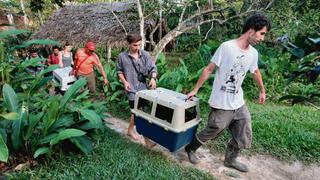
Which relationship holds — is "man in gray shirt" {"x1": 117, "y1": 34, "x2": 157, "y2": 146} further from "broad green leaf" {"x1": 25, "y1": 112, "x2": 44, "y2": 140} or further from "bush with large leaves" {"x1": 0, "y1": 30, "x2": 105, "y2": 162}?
"broad green leaf" {"x1": 25, "y1": 112, "x2": 44, "y2": 140}

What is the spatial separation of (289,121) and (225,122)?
8.50 ft

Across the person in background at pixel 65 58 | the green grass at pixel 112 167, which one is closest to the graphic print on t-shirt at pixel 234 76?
the green grass at pixel 112 167

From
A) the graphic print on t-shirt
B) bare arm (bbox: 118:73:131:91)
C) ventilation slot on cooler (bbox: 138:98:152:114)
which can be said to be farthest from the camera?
bare arm (bbox: 118:73:131:91)

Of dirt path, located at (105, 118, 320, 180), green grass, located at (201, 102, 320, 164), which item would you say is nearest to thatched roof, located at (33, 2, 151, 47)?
green grass, located at (201, 102, 320, 164)

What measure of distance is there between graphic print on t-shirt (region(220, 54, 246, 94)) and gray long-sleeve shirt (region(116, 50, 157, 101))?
123cm

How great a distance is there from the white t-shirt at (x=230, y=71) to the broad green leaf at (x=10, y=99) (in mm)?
2067

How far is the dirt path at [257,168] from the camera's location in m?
3.66

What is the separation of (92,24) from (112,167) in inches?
379

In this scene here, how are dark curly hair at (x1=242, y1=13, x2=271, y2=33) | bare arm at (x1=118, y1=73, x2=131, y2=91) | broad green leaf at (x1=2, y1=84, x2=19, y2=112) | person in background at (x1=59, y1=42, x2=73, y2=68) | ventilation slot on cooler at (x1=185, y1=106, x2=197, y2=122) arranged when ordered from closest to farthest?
dark curly hair at (x1=242, y1=13, x2=271, y2=33)
broad green leaf at (x1=2, y1=84, x2=19, y2=112)
ventilation slot on cooler at (x1=185, y1=106, x2=197, y2=122)
bare arm at (x1=118, y1=73, x2=131, y2=91)
person in background at (x1=59, y1=42, x2=73, y2=68)

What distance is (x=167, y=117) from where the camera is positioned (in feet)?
11.4

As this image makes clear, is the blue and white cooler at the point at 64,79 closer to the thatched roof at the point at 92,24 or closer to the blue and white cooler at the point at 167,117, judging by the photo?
the blue and white cooler at the point at 167,117

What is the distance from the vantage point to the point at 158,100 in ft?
11.5

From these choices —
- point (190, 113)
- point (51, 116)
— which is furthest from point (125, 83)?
point (51, 116)

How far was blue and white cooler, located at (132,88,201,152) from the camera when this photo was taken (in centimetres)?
335
